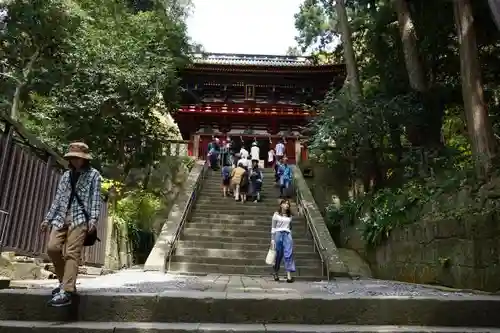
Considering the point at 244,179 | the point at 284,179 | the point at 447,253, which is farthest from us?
the point at 284,179

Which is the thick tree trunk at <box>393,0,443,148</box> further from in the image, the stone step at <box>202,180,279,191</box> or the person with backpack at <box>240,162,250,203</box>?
the stone step at <box>202,180,279,191</box>

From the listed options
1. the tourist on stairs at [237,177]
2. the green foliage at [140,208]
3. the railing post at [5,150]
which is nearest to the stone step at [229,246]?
the green foliage at [140,208]

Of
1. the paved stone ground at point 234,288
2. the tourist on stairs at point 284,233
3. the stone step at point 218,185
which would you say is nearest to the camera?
the paved stone ground at point 234,288

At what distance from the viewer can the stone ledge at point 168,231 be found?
9445mm

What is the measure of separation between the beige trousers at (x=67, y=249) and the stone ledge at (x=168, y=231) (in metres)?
5.28

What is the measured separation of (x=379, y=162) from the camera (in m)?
13.6

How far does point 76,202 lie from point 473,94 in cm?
859

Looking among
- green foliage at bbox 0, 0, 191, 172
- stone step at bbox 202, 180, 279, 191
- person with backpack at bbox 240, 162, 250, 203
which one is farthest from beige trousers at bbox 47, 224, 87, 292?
stone step at bbox 202, 180, 279, 191

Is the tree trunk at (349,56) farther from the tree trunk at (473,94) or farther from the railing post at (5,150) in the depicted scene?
the railing post at (5,150)

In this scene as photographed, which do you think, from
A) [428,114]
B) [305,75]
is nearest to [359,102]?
[428,114]

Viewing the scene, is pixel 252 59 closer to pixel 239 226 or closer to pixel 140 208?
pixel 140 208

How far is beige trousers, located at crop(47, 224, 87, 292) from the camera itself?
4004 mm

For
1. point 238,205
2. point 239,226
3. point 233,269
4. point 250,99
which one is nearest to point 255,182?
point 238,205

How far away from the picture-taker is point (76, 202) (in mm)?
4223
